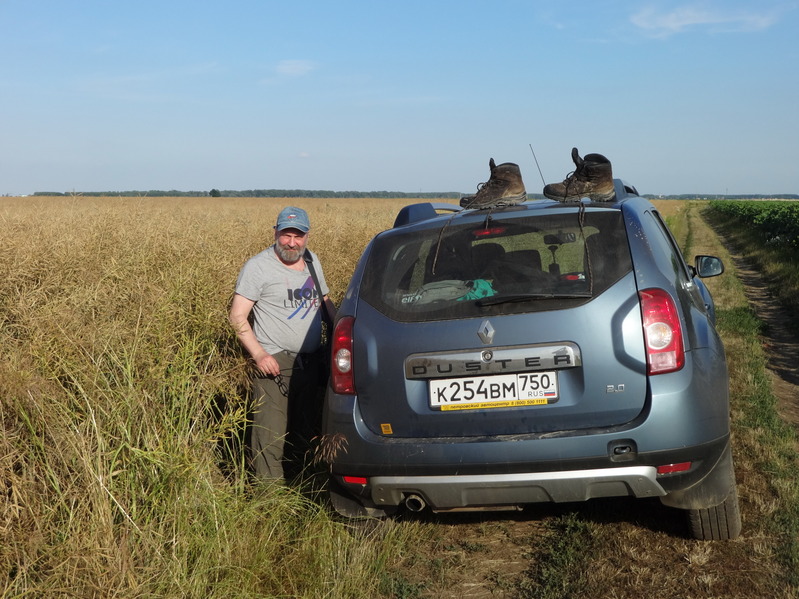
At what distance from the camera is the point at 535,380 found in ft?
12.0

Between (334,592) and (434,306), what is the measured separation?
51.4 inches

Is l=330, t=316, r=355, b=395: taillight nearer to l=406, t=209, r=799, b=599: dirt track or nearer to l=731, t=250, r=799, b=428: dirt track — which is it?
l=406, t=209, r=799, b=599: dirt track

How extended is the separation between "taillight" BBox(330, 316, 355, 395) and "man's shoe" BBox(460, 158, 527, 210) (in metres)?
1.13

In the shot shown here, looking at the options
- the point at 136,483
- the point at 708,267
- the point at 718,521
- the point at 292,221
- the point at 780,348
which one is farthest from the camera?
the point at 780,348

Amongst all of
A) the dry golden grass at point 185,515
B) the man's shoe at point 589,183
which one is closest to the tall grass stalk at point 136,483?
the dry golden grass at point 185,515

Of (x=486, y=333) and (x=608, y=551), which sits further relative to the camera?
(x=608, y=551)

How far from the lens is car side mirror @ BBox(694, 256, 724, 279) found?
18.7 ft

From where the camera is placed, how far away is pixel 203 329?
5.09 metres

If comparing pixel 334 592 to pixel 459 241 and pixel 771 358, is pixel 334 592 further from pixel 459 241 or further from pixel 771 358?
pixel 771 358

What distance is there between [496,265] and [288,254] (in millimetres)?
1567

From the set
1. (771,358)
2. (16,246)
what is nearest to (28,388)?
(16,246)

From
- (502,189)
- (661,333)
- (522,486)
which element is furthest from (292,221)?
(661,333)

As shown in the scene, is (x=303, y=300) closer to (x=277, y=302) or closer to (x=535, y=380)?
(x=277, y=302)

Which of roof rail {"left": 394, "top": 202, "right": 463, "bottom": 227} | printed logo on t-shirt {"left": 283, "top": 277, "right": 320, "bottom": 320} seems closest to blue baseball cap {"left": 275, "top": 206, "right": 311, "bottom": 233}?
printed logo on t-shirt {"left": 283, "top": 277, "right": 320, "bottom": 320}
